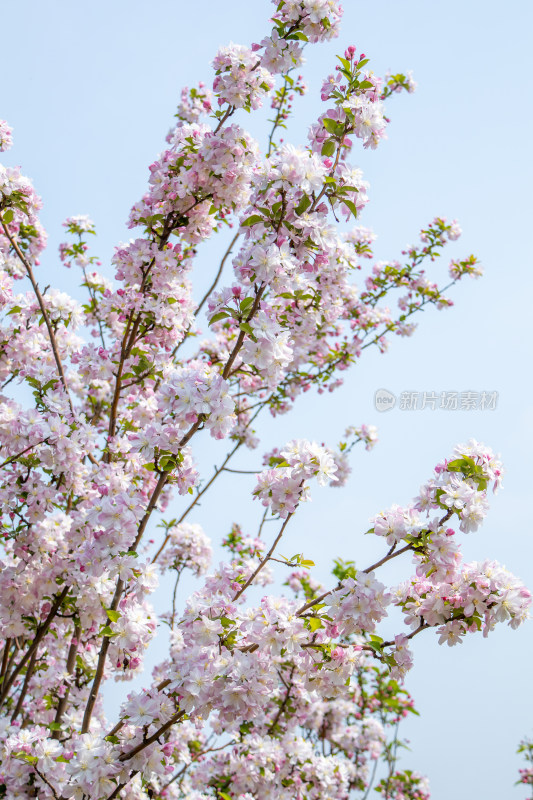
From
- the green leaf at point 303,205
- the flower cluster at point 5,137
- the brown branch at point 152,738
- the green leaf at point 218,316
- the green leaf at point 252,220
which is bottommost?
the brown branch at point 152,738

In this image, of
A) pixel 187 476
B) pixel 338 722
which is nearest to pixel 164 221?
pixel 187 476

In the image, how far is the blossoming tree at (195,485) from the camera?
2562 mm

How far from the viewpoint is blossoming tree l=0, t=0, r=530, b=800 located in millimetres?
2562

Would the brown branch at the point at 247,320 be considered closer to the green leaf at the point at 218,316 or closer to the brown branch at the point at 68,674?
the green leaf at the point at 218,316

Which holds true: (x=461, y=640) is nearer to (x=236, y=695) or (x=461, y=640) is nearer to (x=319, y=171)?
(x=236, y=695)

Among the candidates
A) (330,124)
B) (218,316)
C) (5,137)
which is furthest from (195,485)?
(5,137)

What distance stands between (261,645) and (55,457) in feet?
5.64

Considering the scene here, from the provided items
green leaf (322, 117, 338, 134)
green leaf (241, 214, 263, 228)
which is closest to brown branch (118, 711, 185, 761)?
green leaf (241, 214, 263, 228)

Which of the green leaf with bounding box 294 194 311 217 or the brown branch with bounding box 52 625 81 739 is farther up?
the green leaf with bounding box 294 194 311 217

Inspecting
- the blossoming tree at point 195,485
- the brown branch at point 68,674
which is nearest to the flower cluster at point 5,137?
the blossoming tree at point 195,485

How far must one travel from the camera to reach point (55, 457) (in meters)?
3.61

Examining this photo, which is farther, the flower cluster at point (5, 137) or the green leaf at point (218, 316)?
the flower cluster at point (5, 137)

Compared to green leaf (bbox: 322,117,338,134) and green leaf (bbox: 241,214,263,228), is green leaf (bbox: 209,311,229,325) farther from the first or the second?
green leaf (bbox: 322,117,338,134)

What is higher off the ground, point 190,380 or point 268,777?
point 190,380
